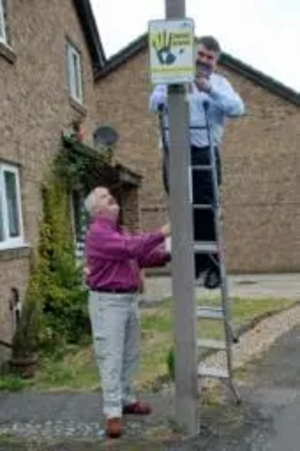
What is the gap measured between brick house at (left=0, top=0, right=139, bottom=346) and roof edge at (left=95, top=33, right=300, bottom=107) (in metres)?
12.9

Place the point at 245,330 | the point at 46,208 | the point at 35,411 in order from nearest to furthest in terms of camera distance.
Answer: the point at 35,411 < the point at 245,330 < the point at 46,208

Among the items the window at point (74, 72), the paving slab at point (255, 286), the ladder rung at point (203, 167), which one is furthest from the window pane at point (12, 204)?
the paving slab at point (255, 286)

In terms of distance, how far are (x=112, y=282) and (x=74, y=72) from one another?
11.9 metres

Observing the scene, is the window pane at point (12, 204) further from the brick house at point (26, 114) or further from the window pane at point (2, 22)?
the window pane at point (2, 22)

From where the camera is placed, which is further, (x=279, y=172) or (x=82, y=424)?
(x=279, y=172)

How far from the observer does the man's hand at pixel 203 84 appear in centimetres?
710

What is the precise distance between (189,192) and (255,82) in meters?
24.4

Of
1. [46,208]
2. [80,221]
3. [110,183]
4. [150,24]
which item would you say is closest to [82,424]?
[150,24]

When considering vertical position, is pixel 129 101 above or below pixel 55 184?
above

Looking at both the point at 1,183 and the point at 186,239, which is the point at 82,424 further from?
the point at 1,183

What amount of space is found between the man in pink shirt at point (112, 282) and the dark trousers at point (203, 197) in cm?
43

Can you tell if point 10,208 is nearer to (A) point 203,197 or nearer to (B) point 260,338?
(B) point 260,338

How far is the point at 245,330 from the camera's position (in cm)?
1334

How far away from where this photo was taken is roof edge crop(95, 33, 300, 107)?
30422mm
